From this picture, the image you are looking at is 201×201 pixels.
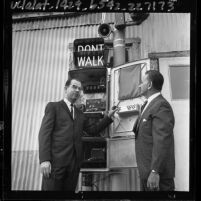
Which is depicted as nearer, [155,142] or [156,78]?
[155,142]

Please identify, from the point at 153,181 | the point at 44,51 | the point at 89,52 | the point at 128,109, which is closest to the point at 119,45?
the point at 89,52

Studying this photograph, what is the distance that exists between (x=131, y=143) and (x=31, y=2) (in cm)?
207

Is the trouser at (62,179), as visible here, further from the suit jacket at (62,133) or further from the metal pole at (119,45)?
the metal pole at (119,45)

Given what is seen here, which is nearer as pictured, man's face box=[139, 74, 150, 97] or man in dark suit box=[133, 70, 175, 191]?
man in dark suit box=[133, 70, 175, 191]

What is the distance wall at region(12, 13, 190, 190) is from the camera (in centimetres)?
748

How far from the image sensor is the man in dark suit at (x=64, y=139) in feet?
24.4

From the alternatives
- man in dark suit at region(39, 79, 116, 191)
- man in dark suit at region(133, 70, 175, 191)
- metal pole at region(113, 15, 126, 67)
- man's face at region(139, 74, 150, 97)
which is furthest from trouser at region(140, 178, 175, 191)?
metal pole at region(113, 15, 126, 67)

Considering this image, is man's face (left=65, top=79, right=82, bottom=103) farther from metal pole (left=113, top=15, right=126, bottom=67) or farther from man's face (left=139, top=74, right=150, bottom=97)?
man's face (left=139, top=74, right=150, bottom=97)

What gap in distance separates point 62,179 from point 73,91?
3.49ft

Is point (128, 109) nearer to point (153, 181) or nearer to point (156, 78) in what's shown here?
point (156, 78)

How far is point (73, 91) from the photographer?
A: 756 centimetres

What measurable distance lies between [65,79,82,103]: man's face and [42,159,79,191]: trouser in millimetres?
798

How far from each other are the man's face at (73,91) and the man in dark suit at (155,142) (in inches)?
29.5

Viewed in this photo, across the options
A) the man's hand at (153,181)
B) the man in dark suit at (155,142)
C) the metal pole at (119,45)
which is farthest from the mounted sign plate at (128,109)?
the man's hand at (153,181)
